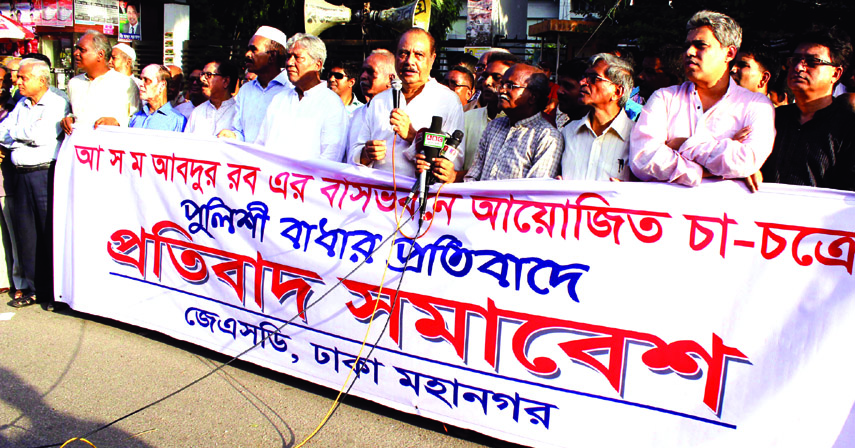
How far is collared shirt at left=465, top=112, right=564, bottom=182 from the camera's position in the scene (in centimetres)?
351

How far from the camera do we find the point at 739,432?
2.82 metres

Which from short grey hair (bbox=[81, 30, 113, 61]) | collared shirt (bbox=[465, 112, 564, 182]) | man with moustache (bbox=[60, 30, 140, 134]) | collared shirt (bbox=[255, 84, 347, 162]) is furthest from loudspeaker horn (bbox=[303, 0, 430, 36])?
collared shirt (bbox=[465, 112, 564, 182])

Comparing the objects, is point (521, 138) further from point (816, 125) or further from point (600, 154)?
point (816, 125)

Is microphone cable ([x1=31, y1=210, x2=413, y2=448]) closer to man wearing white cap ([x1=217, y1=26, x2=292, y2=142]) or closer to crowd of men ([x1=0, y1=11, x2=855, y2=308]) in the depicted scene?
crowd of men ([x1=0, y1=11, x2=855, y2=308])

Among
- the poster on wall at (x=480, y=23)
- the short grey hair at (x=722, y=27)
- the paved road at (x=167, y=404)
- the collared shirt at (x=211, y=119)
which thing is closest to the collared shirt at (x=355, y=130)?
the collared shirt at (x=211, y=119)

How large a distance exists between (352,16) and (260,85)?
36.9ft

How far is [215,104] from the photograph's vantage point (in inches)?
222

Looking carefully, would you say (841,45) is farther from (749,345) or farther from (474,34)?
(474,34)

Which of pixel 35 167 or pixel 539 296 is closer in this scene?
pixel 539 296

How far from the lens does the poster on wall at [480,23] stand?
11703mm

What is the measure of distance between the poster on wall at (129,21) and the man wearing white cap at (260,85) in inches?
454

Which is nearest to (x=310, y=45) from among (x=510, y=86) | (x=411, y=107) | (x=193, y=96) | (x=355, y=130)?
(x=355, y=130)

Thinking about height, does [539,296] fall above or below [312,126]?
below

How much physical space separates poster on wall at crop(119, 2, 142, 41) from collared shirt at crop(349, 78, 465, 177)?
43.4 ft
